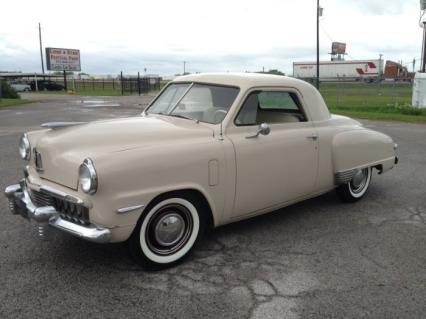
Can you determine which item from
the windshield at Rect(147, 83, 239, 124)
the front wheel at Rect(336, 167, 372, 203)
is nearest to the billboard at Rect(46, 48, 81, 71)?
the windshield at Rect(147, 83, 239, 124)

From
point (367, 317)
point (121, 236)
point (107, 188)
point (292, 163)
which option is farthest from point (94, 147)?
point (367, 317)

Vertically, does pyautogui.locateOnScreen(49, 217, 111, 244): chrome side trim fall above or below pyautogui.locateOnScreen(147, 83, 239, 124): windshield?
below

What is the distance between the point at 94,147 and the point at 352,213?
10.4 ft

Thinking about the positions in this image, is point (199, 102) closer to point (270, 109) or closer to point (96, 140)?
point (270, 109)

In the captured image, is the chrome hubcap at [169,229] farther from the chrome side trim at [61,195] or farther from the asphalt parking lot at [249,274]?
the chrome side trim at [61,195]

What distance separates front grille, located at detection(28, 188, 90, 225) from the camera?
10.7ft

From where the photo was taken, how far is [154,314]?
2936mm

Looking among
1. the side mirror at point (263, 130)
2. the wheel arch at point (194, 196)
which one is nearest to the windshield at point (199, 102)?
the side mirror at point (263, 130)

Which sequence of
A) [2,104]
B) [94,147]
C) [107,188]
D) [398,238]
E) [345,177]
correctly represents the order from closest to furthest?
[107,188] < [94,147] < [398,238] < [345,177] < [2,104]

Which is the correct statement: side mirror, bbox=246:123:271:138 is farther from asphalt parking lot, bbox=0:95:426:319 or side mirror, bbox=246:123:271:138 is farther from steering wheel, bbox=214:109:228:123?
asphalt parking lot, bbox=0:95:426:319

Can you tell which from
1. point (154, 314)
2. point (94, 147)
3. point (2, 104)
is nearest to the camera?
point (154, 314)

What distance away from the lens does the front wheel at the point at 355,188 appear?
5.39m

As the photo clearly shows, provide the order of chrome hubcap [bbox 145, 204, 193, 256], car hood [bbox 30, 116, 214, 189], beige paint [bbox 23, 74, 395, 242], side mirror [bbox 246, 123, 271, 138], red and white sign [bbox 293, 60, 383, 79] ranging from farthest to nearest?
red and white sign [bbox 293, 60, 383, 79], side mirror [bbox 246, 123, 271, 138], chrome hubcap [bbox 145, 204, 193, 256], car hood [bbox 30, 116, 214, 189], beige paint [bbox 23, 74, 395, 242]

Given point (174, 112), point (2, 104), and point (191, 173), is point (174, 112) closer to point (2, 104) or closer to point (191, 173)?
point (191, 173)
